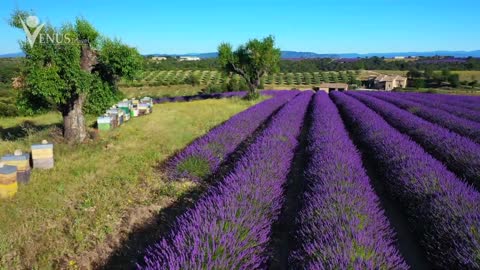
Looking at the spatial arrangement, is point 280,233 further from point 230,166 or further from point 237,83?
point 237,83

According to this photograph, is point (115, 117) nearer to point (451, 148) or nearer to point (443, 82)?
point (451, 148)

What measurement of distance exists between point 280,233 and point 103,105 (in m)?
8.04

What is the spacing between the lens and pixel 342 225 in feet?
12.3

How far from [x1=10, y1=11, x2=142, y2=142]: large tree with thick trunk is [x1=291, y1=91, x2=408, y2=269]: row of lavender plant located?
667 cm

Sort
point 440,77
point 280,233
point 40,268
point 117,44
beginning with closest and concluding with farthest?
point 40,268, point 280,233, point 117,44, point 440,77

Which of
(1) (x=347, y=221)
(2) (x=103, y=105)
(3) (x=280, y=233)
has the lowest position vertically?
(3) (x=280, y=233)

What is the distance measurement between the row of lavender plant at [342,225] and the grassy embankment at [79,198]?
8.10ft

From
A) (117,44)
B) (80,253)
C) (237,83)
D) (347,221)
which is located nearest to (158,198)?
(80,253)

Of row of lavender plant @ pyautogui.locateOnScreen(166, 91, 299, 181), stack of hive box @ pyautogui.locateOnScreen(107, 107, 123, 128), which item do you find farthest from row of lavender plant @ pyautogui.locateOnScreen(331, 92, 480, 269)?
stack of hive box @ pyautogui.locateOnScreen(107, 107, 123, 128)

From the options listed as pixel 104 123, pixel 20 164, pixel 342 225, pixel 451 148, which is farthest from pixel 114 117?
pixel 342 225

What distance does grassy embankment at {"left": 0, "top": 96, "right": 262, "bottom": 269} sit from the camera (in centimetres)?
414

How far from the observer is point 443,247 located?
Result: 393 centimetres

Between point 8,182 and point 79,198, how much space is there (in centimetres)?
117

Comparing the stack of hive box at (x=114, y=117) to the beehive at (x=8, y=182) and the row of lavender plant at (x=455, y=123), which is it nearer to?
the beehive at (x=8, y=182)
